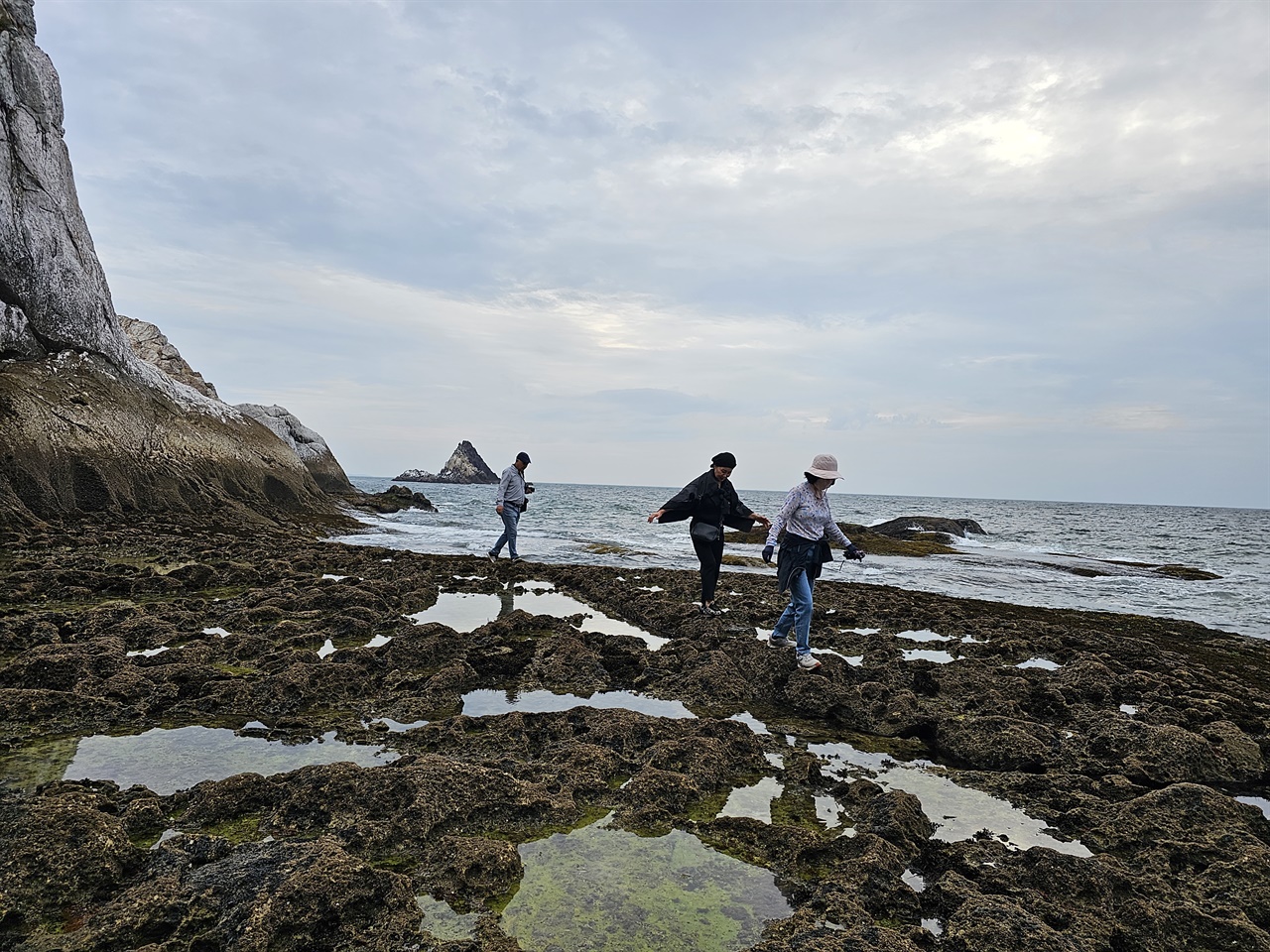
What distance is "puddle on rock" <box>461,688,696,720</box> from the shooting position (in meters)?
6.54

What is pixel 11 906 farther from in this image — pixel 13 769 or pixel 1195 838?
pixel 1195 838

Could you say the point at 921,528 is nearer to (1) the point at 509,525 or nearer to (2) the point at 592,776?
(1) the point at 509,525

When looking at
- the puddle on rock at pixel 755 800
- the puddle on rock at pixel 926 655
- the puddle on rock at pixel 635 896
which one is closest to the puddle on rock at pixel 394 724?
the puddle on rock at pixel 635 896

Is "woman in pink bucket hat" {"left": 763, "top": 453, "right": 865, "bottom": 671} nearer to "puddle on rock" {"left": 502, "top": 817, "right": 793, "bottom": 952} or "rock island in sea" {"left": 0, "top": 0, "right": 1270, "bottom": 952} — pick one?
"rock island in sea" {"left": 0, "top": 0, "right": 1270, "bottom": 952}

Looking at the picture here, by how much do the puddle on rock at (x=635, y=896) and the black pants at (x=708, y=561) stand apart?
664 cm

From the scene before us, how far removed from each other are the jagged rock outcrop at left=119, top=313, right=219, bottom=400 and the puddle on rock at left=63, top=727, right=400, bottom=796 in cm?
4310

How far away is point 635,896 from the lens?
361cm

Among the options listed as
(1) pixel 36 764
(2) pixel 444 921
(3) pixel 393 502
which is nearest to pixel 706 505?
(2) pixel 444 921

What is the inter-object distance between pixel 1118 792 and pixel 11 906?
7044 mm

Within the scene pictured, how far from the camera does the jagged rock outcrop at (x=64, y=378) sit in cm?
1858

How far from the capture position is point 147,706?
19.2 feet

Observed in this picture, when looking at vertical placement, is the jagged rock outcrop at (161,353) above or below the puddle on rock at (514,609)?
above

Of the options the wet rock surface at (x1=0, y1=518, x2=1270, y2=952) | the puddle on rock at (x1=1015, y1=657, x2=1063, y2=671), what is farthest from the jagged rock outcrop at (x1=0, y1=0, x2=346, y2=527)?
the puddle on rock at (x1=1015, y1=657, x2=1063, y2=671)

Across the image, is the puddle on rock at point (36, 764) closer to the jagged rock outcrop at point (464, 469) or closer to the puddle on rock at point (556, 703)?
the puddle on rock at point (556, 703)
